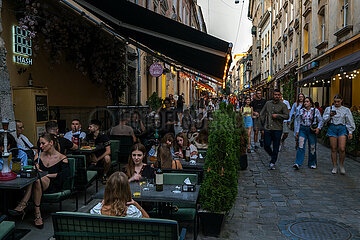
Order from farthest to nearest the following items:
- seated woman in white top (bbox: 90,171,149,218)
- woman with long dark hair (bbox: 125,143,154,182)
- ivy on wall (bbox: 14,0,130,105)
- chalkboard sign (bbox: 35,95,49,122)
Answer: chalkboard sign (bbox: 35,95,49,122)
ivy on wall (bbox: 14,0,130,105)
woman with long dark hair (bbox: 125,143,154,182)
seated woman in white top (bbox: 90,171,149,218)

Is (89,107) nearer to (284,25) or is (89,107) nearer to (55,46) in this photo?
(55,46)

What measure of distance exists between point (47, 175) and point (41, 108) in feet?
8.94

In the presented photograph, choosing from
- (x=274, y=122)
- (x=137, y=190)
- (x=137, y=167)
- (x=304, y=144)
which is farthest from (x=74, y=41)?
(x=304, y=144)

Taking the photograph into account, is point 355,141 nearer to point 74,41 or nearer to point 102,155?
point 102,155

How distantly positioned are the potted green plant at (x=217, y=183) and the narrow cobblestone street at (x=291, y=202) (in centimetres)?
30

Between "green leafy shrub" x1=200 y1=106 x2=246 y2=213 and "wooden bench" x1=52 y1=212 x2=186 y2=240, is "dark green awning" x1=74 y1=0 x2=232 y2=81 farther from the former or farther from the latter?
"wooden bench" x1=52 y1=212 x2=186 y2=240

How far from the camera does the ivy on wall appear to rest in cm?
659

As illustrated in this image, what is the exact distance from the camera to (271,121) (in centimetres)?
805

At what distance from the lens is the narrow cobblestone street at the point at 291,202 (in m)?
4.37

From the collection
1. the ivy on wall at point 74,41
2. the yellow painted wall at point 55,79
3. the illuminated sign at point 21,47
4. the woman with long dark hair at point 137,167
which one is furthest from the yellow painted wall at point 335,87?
the illuminated sign at point 21,47

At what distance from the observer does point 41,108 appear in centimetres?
686

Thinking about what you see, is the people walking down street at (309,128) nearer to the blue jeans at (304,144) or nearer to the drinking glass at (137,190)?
the blue jeans at (304,144)

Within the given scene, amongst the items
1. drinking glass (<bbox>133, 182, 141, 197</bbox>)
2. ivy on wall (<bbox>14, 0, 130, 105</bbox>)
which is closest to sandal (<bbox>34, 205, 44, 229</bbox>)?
drinking glass (<bbox>133, 182, 141, 197</bbox>)

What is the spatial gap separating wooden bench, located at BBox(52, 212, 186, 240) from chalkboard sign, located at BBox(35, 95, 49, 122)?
15.5ft
